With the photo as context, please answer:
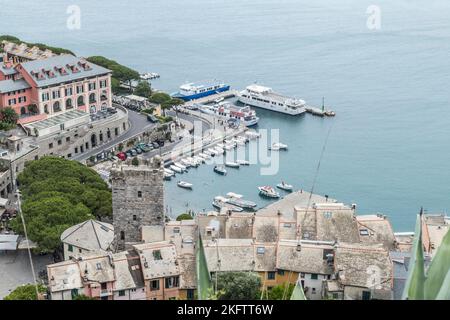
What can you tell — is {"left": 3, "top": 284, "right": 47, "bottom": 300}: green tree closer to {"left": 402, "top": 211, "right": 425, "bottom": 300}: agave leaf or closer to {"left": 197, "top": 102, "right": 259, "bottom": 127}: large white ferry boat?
{"left": 402, "top": 211, "right": 425, "bottom": 300}: agave leaf

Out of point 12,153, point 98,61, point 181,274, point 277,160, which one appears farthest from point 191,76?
point 181,274

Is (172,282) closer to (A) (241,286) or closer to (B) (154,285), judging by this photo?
(B) (154,285)

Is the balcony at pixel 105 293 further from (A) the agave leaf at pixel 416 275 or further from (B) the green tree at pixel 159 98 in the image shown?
(B) the green tree at pixel 159 98

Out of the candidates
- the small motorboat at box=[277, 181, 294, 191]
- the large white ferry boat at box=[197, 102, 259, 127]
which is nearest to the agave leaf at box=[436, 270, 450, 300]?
the small motorboat at box=[277, 181, 294, 191]

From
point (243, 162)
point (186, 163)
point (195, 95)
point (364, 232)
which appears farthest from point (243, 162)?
point (364, 232)

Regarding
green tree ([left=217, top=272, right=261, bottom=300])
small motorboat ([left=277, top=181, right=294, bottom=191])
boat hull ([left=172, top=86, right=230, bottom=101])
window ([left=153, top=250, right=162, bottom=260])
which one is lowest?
small motorboat ([left=277, top=181, right=294, bottom=191])

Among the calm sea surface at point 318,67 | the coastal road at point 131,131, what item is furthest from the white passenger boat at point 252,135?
the coastal road at point 131,131

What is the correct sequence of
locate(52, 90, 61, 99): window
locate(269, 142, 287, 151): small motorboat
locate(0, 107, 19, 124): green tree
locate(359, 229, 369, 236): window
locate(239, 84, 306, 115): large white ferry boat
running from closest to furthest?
1. locate(359, 229, 369, 236): window
2. locate(0, 107, 19, 124): green tree
3. locate(52, 90, 61, 99): window
4. locate(269, 142, 287, 151): small motorboat
5. locate(239, 84, 306, 115): large white ferry boat
